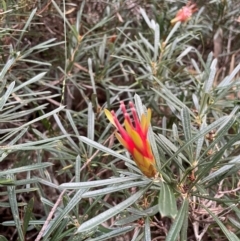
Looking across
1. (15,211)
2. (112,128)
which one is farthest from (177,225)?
(112,128)

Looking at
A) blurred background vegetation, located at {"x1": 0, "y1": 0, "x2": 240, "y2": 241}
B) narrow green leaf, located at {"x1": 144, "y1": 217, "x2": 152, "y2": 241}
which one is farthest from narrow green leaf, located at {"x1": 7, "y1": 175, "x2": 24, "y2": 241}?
narrow green leaf, located at {"x1": 144, "y1": 217, "x2": 152, "y2": 241}

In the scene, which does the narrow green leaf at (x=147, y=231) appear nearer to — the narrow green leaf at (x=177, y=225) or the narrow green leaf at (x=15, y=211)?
the narrow green leaf at (x=177, y=225)

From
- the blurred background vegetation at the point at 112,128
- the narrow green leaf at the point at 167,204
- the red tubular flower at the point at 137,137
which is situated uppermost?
the red tubular flower at the point at 137,137

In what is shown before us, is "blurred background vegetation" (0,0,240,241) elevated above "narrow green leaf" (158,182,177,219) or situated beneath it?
situated beneath

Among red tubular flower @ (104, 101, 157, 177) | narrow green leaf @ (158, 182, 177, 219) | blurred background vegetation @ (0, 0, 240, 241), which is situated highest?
red tubular flower @ (104, 101, 157, 177)

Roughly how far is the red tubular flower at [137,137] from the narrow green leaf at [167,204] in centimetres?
5

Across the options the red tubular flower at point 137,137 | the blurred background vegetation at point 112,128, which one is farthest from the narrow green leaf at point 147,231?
the red tubular flower at point 137,137

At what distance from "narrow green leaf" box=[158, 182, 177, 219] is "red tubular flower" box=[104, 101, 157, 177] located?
5 centimetres

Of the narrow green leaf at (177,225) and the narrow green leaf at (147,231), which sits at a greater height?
the narrow green leaf at (177,225)

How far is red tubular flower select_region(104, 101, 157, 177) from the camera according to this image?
0.55 meters

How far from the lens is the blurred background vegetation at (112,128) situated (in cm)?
64

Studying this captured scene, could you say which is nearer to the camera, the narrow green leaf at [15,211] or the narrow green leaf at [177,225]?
the narrow green leaf at [177,225]

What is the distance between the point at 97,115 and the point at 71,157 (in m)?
0.26

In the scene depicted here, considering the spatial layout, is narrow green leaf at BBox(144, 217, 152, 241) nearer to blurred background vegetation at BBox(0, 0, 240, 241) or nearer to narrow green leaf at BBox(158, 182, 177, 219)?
blurred background vegetation at BBox(0, 0, 240, 241)
